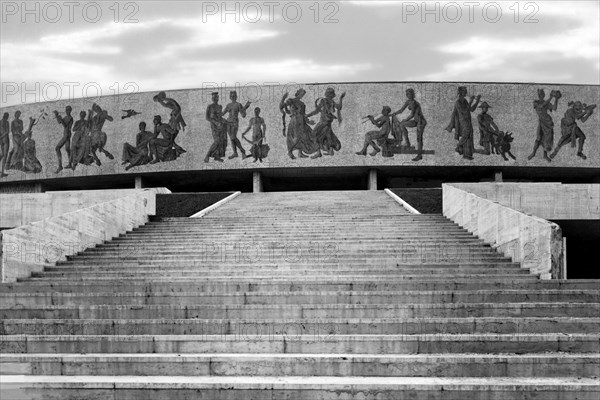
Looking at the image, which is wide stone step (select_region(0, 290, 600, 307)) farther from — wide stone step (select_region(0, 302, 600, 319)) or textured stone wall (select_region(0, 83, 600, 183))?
textured stone wall (select_region(0, 83, 600, 183))

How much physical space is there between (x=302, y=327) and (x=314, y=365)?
0.66 m

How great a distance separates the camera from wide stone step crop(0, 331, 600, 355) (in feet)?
15.6

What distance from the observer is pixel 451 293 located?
585 cm

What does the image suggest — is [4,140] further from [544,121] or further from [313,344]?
[313,344]

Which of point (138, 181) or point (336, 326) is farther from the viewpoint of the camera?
point (138, 181)

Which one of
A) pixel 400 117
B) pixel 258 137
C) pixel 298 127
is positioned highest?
pixel 400 117

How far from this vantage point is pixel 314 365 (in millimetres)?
4504

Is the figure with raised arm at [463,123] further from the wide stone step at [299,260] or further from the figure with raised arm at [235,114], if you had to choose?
the wide stone step at [299,260]

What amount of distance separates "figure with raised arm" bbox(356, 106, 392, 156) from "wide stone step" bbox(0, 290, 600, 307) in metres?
13.3

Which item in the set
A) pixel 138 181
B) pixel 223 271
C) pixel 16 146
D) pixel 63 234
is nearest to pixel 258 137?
pixel 138 181

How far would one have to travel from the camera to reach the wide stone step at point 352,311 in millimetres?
5477

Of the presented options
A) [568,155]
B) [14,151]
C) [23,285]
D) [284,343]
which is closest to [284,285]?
[284,343]

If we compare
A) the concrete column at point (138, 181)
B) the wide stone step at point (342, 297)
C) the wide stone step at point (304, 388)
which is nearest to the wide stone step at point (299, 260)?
the wide stone step at point (342, 297)

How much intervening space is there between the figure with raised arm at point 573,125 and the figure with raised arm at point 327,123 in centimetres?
587
